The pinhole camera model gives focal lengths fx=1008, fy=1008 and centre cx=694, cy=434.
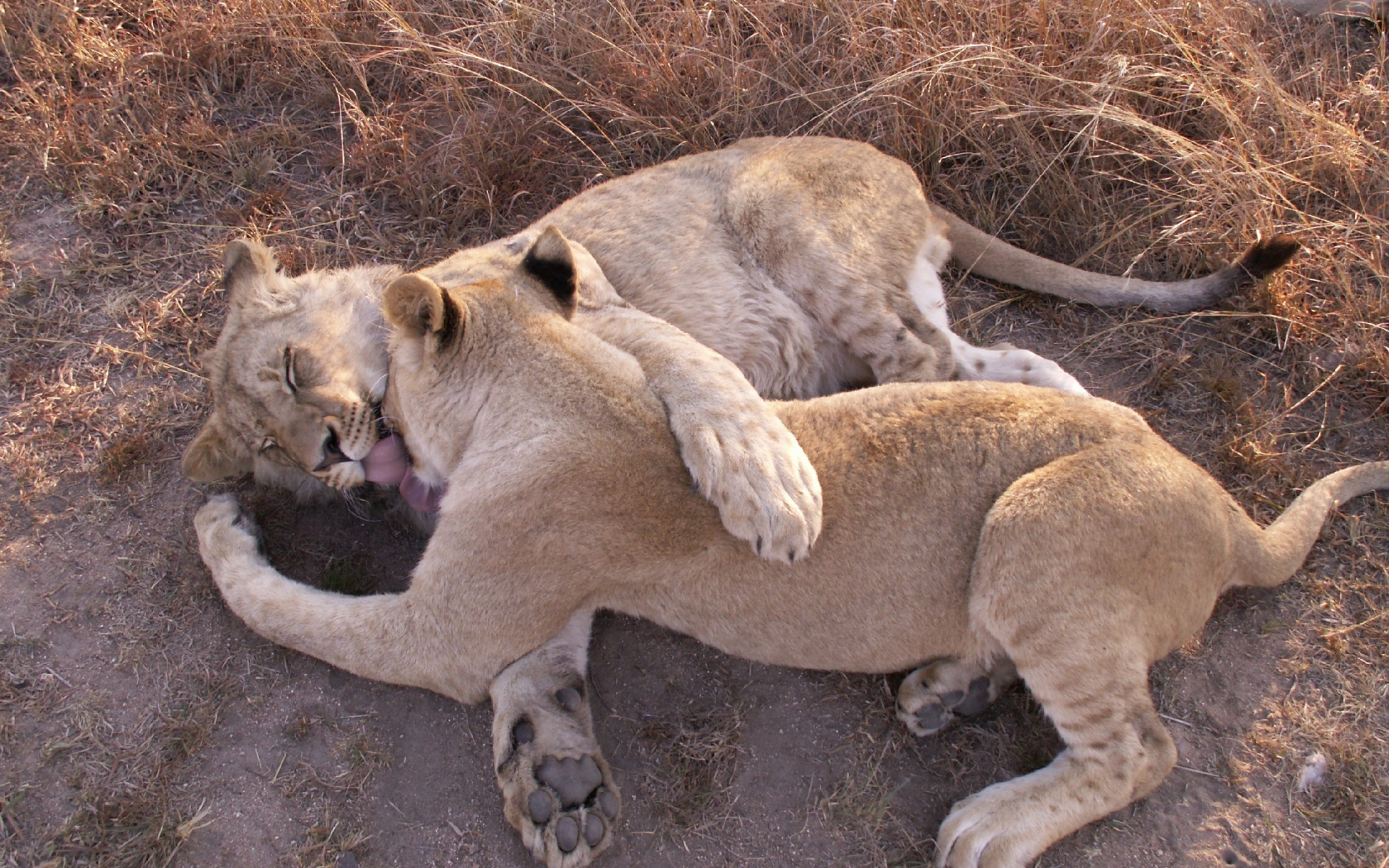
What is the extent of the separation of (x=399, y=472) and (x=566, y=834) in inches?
57.7

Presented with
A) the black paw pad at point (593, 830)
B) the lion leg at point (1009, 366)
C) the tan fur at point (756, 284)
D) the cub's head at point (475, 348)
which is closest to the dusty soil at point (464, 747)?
the black paw pad at point (593, 830)

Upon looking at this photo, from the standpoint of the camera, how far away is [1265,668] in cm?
357

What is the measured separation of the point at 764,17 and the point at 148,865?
4.82 metres

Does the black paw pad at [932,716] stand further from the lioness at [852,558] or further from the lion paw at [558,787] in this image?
the lion paw at [558,787]

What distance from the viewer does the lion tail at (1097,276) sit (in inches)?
173

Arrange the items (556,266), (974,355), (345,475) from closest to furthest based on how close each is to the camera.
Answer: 1. (556,266)
2. (345,475)
3. (974,355)

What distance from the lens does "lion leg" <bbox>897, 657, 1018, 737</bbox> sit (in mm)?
3395

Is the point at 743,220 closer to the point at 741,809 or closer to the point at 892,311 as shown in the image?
the point at 892,311

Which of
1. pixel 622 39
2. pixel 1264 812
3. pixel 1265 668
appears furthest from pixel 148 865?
pixel 622 39

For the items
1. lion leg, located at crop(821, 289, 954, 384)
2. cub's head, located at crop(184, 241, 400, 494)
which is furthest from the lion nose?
lion leg, located at crop(821, 289, 954, 384)

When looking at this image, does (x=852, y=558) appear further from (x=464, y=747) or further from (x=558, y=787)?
(x=464, y=747)

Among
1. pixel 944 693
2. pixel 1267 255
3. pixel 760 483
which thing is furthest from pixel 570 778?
pixel 1267 255

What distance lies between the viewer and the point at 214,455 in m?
3.91

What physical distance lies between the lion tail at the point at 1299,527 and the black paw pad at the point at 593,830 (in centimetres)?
231
